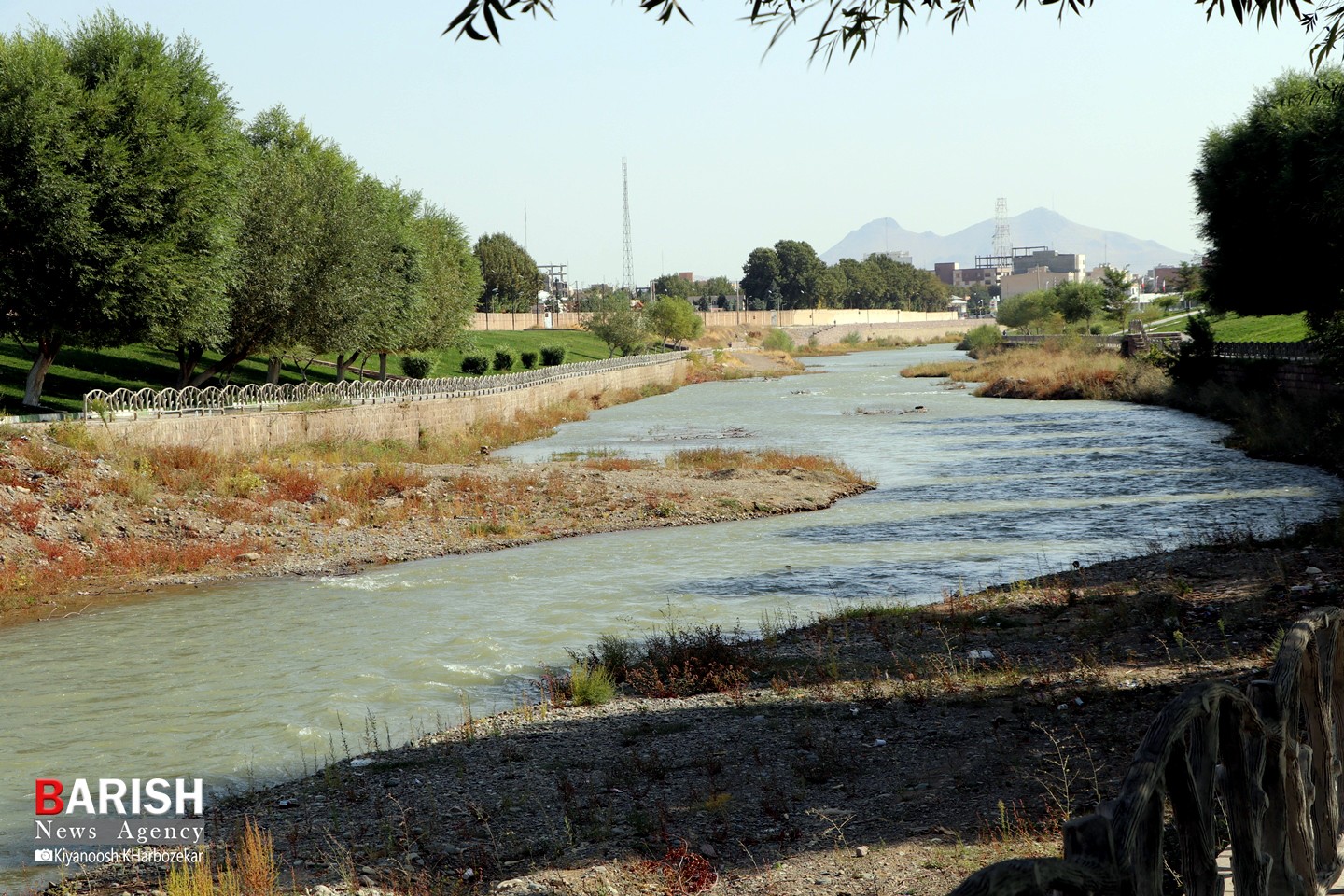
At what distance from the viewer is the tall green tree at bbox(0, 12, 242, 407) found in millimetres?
29453

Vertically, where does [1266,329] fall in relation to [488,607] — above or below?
above

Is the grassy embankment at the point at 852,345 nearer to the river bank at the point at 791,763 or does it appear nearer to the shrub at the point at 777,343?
the shrub at the point at 777,343

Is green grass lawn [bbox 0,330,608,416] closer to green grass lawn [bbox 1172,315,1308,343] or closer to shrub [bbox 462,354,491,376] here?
shrub [bbox 462,354,491,376]

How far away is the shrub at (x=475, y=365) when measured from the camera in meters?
71.9

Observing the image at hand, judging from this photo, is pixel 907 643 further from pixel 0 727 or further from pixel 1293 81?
pixel 1293 81

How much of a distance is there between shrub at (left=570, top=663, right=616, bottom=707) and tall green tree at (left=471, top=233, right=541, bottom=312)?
133685 mm

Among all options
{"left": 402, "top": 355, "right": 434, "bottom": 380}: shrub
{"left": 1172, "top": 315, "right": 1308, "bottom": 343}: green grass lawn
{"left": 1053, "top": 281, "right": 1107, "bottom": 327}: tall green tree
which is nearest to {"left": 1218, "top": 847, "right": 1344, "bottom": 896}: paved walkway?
{"left": 1172, "top": 315, "right": 1308, "bottom": 343}: green grass lawn

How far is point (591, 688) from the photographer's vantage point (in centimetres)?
1299

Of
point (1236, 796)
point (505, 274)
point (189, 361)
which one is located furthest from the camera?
point (505, 274)

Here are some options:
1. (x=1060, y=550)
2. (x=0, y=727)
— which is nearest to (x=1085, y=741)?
(x=0, y=727)

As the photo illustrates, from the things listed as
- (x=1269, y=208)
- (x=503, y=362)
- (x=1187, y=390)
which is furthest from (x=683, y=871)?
(x=503, y=362)

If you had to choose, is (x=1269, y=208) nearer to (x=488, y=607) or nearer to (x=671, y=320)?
(x=488, y=607)

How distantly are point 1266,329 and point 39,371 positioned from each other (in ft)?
Answer: 207

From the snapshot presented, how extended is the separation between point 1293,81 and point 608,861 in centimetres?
4911
